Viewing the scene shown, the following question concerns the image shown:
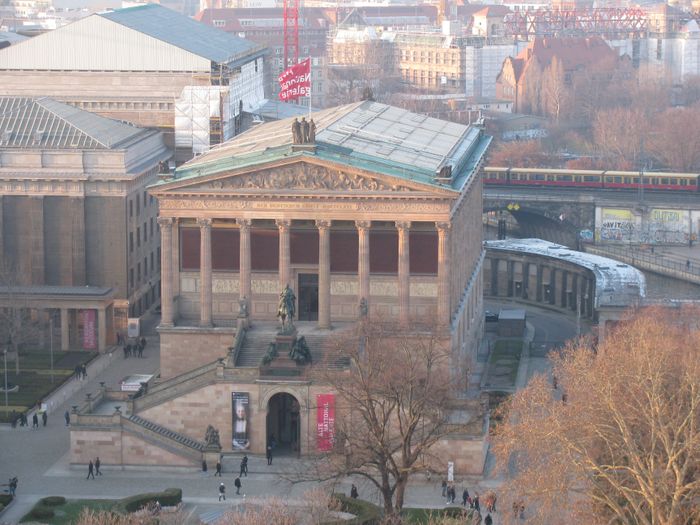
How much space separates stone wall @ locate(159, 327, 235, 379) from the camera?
151375 millimetres

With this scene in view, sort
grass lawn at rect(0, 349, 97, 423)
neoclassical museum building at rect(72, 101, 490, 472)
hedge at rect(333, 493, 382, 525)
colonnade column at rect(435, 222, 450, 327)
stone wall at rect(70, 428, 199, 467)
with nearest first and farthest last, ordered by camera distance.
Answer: hedge at rect(333, 493, 382, 525) → stone wall at rect(70, 428, 199, 467) → neoclassical museum building at rect(72, 101, 490, 472) → colonnade column at rect(435, 222, 450, 327) → grass lawn at rect(0, 349, 97, 423)

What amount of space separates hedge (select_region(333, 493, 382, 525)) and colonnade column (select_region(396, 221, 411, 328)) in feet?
75.8

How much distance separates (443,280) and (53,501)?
35.2 m

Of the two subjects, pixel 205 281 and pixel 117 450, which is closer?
pixel 117 450

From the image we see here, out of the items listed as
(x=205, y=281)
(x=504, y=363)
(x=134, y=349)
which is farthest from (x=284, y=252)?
(x=504, y=363)

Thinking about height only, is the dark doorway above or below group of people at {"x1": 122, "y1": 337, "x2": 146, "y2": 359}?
above

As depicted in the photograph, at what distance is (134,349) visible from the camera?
172 m

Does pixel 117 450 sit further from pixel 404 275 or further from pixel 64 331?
pixel 64 331

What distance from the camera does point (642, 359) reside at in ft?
400

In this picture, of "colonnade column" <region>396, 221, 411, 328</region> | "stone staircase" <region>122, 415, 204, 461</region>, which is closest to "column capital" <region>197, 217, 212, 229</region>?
"colonnade column" <region>396, 221, 411, 328</region>

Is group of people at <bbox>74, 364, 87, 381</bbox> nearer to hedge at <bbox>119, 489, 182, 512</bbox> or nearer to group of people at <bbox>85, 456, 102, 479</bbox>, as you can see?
group of people at <bbox>85, 456, 102, 479</bbox>

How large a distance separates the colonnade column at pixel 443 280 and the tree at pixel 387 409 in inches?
277

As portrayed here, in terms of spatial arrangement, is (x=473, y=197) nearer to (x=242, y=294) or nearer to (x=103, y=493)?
(x=242, y=294)

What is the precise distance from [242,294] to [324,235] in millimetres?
7675
